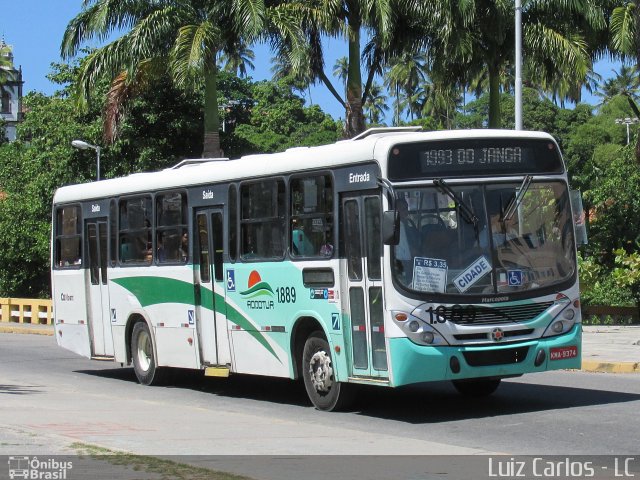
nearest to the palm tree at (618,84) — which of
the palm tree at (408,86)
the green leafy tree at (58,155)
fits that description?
the palm tree at (408,86)

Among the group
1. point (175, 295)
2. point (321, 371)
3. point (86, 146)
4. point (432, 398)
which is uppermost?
point (86, 146)

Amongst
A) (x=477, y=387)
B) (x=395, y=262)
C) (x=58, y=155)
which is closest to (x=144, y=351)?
(x=477, y=387)

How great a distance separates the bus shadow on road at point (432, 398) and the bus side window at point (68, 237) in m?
3.34

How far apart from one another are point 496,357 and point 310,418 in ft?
7.80

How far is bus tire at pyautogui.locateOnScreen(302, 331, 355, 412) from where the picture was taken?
14.0m

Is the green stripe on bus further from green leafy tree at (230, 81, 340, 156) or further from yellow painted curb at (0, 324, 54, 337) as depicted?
green leafy tree at (230, 81, 340, 156)

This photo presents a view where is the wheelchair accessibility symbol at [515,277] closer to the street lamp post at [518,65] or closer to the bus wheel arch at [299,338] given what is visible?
the bus wheel arch at [299,338]

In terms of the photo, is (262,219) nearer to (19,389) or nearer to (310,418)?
(310,418)

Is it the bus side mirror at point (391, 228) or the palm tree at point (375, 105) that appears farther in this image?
the palm tree at point (375, 105)

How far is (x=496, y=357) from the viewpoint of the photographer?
12.9m

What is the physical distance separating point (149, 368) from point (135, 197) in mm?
2785

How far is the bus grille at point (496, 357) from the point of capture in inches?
505

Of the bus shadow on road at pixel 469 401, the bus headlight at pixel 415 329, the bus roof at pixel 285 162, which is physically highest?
the bus roof at pixel 285 162

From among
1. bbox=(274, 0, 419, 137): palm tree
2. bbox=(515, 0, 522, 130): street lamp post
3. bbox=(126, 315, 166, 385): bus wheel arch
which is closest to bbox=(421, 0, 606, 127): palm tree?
bbox=(274, 0, 419, 137): palm tree
